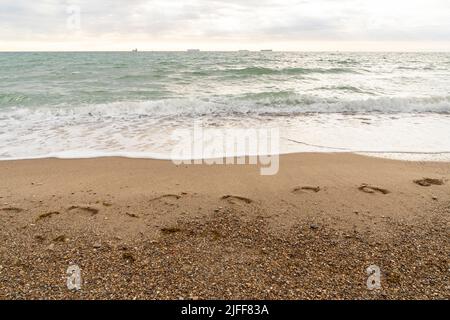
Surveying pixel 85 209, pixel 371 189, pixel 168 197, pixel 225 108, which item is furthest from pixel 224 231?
pixel 225 108

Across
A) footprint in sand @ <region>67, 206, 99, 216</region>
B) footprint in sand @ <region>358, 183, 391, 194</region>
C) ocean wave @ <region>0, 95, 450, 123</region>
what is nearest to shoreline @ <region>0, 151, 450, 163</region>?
footprint in sand @ <region>358, 183, 391, 194</region>

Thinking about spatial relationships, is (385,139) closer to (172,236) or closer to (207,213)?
(207,213)

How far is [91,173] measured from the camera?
5.11 m

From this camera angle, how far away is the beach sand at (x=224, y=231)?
2574 mm

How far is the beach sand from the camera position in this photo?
8.45 ft

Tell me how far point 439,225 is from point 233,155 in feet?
11.3

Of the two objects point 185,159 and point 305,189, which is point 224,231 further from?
point 185,159

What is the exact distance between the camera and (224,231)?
3.38 meters

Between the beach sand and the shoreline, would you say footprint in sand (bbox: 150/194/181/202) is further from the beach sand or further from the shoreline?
the shoreline

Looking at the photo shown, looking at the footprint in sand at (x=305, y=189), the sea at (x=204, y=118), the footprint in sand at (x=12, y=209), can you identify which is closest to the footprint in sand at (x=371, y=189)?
the footprint in sand at (x=305, y=189)

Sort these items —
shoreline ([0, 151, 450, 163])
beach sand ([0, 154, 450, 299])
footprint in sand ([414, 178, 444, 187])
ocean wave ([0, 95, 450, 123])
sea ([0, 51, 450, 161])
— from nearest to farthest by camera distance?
1. beach sand ([0, 154, 450, 299])
2. footprint in sand ([414, 178, 444, 187])
3. shoreline ([0, 151, 450, 163])
4. sea ([0, 51, 450, 161])
5. ocean wave ([0, 95, 450, 123])
